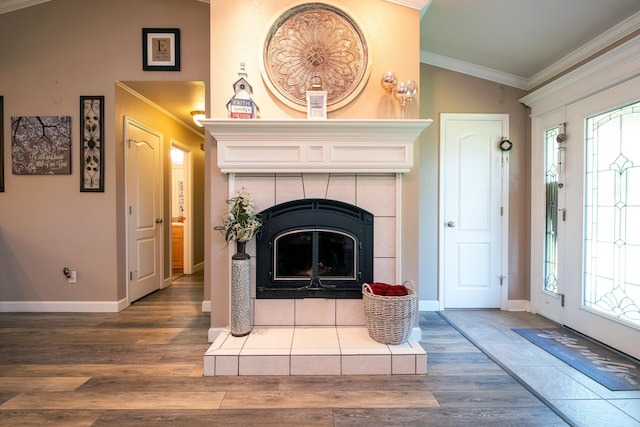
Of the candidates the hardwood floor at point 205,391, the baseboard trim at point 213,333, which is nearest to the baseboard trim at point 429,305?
the hardwood floor at point 205,391

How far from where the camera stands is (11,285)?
303 centimetres

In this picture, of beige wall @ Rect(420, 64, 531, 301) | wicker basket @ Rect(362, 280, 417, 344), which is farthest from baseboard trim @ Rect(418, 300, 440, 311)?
wicker basket @ Rect(362, 280, 417, 344)

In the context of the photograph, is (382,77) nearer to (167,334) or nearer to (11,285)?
(167,334)

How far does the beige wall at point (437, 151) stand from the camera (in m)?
3.12

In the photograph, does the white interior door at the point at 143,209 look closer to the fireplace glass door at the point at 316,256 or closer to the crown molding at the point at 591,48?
the fireplace glass door at the point at 316,256

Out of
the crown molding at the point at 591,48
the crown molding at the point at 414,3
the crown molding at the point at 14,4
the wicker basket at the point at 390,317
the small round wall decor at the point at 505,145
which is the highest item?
the crown molding at the point at 14,4

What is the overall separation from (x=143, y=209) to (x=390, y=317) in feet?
9.97

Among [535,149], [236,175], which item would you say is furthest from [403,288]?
[535,149]

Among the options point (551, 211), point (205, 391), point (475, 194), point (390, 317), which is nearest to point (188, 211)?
point (205, 391)

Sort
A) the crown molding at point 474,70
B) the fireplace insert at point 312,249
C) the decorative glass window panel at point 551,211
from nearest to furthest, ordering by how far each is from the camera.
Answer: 1. the fireplace insert at point 312,249
2. the decorative glass window panel at point 551,211
3. the crown molding at point 474,70

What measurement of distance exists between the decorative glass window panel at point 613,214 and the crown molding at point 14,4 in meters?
5.06

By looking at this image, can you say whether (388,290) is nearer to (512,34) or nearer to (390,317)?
(390,317)

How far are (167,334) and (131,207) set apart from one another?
153 centimetres

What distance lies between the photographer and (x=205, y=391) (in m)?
1.74
